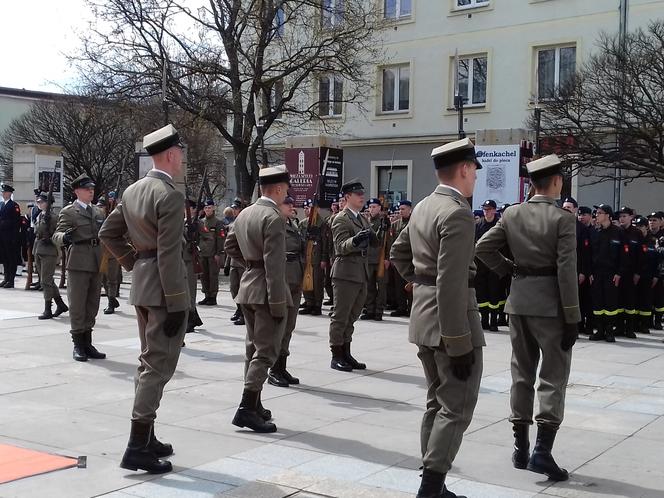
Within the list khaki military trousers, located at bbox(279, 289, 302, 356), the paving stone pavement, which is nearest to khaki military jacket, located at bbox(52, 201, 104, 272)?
the paving stone pavement

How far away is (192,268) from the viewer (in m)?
12.1

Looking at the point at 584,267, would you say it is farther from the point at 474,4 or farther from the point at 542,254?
the point at 474,4

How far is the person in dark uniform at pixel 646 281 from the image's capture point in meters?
13.5

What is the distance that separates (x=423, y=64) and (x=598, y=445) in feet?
86.1

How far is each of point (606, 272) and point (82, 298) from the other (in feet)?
25.1

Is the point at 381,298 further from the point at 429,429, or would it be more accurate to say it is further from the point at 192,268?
the point at 429,429

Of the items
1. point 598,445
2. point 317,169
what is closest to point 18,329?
point 598,445

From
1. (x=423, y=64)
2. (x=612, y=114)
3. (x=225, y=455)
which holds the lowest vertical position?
(x=225, y=455)

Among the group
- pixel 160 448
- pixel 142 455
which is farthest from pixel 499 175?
pixel 142 455

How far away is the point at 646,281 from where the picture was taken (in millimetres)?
13547

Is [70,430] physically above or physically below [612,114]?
below

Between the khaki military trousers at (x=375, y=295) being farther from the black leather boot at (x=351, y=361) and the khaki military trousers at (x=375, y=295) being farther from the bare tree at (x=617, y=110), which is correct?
the bare tree at (x=617, y=110)

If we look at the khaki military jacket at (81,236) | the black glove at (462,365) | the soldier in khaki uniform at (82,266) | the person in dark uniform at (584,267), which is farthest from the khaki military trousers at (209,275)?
the black glove at (462,365)

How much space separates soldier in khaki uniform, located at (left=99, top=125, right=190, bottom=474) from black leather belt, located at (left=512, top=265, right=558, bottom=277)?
2248mm
